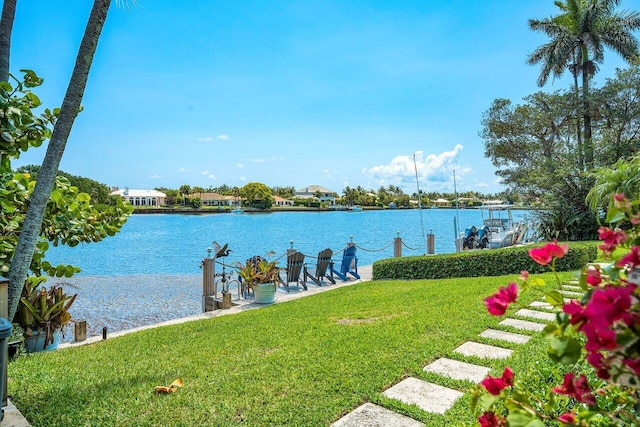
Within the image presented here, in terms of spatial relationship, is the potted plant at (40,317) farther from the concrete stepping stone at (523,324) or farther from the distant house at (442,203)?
the distant house at (442,203)

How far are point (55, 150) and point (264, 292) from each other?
5.00m

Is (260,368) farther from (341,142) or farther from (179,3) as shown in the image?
(341,142)

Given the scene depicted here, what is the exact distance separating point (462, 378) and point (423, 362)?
Answer: 383mm

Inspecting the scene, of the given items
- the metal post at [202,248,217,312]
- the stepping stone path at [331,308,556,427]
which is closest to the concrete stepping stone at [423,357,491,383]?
the stepping stone path at [331,308,556,427]

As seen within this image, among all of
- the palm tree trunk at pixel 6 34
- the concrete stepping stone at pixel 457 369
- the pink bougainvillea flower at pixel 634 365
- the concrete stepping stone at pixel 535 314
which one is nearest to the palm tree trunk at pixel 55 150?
the palm tree trunk at pixel 6 34

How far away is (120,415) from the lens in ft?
8.45

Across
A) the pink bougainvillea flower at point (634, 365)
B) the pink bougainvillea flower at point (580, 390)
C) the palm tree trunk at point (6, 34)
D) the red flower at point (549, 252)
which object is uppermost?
the palm tree trunk at point (6, 34)

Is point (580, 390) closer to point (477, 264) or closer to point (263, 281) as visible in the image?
point (263, 281)

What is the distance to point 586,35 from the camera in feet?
51.4

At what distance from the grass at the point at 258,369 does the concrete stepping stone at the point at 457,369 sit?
78mm

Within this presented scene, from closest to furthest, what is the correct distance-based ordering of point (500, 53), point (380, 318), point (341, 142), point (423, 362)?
point (423, 362)
point (380, 318)
point (500, 53)
point (341, 142)

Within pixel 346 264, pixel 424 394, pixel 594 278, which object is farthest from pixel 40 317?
pixel 346 264

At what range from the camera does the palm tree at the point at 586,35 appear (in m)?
15.2

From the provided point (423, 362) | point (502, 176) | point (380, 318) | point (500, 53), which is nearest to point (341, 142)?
point (502, 176)
